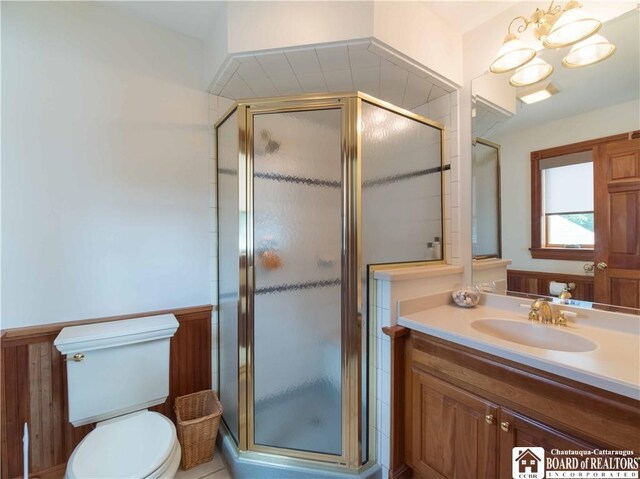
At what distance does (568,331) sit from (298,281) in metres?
1.17

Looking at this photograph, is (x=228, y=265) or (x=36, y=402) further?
(x=228, y=265)

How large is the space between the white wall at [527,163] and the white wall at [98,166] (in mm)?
1789

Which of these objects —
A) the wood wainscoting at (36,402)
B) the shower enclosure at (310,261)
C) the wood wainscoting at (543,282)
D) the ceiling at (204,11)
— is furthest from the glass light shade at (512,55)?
the wood wainscoting at (36,402)

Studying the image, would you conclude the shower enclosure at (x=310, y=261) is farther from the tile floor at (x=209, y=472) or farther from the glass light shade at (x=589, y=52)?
the glass light shade at (x=589, y=52)

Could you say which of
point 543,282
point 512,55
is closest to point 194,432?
point 543,282

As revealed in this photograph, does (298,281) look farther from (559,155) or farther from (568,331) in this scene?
(559,155)

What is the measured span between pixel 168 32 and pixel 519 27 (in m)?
1.98

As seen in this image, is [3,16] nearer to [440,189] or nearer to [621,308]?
[440,189]

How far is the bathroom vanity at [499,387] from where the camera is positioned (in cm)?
78

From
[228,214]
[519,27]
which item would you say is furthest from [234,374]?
[519,27]

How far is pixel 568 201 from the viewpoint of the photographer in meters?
1.26

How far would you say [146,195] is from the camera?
1.61 metres

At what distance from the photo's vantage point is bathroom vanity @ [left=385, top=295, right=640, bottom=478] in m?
0.78

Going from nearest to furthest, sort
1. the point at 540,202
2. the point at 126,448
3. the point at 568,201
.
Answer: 1. the point at 126,448
2. the point at 568,201
3. the point at 540,202
